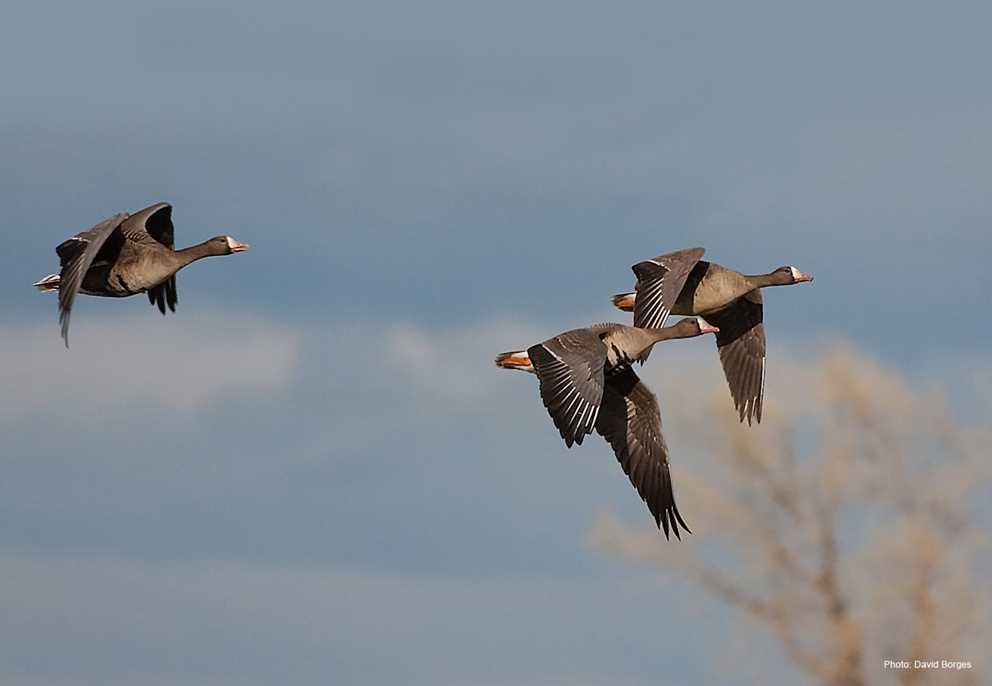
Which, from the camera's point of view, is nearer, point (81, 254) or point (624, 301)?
point (81, 254)

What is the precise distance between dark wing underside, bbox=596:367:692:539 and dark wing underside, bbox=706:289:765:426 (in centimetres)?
256

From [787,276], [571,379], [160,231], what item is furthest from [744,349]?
[160,231]

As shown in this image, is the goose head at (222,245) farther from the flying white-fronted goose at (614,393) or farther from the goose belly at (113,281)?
the flying white-fronted goose at (614,393)

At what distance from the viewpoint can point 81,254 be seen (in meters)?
27.3

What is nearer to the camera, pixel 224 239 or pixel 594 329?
pixel 594 329

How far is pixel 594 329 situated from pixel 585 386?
2200 mm

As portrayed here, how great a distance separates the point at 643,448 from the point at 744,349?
3.40m

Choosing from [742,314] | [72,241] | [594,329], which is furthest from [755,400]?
[72,241]

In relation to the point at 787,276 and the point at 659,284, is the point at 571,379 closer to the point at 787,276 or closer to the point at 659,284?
the point at 659,284

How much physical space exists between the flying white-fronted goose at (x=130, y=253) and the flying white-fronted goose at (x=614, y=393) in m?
5.05

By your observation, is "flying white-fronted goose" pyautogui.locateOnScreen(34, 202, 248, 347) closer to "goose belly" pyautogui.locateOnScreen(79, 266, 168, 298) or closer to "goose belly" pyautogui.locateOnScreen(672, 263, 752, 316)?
"goose belly" pyautogui.locateOnScreen(79, 266, 168, 298)

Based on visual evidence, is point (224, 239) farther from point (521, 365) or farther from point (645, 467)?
point (645, 467)

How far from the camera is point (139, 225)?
2952 cm

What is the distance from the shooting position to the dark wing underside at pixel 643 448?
100 ft
